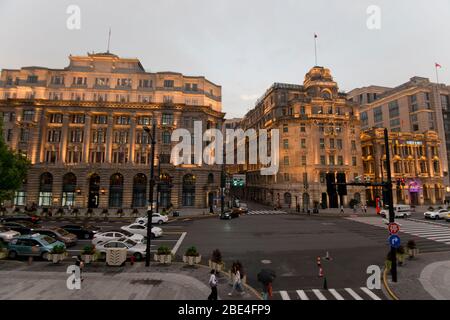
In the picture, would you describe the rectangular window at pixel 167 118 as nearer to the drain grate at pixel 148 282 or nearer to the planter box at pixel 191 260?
the planter box at pixel 191 260

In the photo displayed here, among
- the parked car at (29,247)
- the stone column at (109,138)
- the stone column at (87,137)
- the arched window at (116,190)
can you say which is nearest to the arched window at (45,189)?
the stone column at (87,137)

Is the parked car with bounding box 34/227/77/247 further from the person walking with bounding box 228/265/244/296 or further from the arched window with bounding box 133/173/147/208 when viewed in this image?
the arched window with bounding box 133/173/147/208

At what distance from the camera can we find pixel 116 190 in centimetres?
5128

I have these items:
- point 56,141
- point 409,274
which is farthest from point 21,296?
point 56,141

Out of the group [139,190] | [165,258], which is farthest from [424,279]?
[139,190]

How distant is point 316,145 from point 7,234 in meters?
57.8

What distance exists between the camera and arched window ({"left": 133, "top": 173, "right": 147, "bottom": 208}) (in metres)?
51.5

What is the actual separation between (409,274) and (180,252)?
1588 centimetres

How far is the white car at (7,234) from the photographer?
21.5 meters

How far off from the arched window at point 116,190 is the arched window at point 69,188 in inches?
290

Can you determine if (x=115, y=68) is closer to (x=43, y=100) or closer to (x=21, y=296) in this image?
(x=43, y=100)

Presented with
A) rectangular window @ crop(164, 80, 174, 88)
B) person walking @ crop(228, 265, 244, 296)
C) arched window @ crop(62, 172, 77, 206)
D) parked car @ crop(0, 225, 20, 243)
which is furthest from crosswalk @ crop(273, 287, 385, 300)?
rectangular window @ crop(164, 80, 174, 88)

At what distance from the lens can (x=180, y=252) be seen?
1977 centimetres
